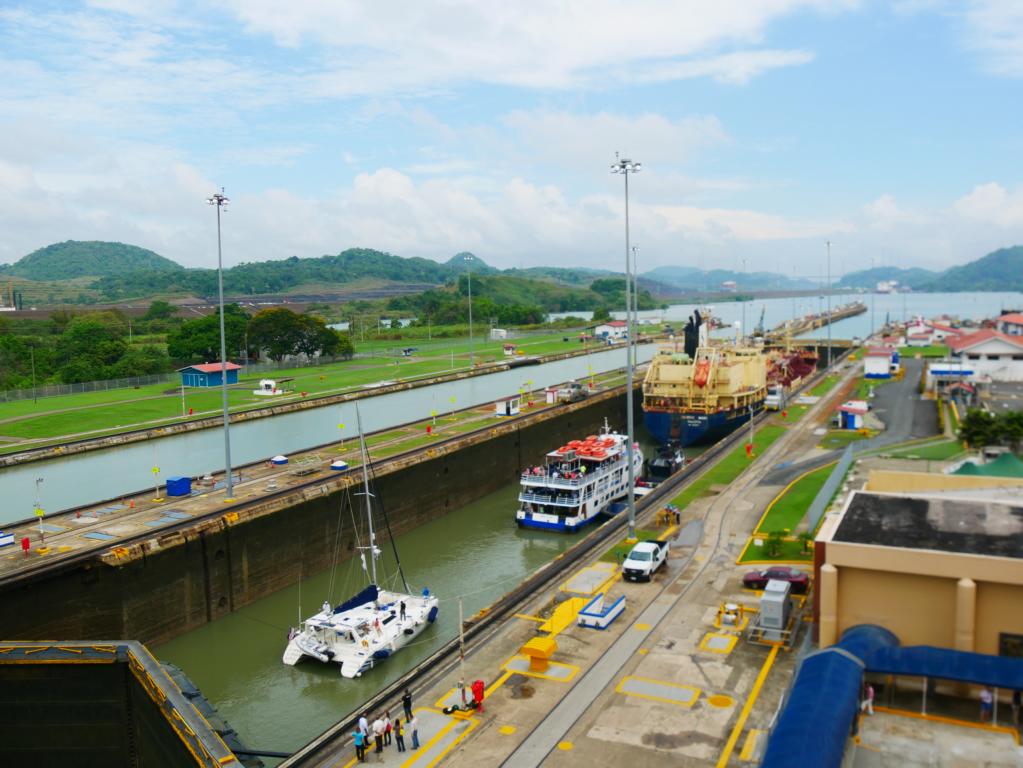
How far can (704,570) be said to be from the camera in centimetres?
2998

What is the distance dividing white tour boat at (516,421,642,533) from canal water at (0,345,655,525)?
19.9 metres

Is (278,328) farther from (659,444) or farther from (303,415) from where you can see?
(659,444)

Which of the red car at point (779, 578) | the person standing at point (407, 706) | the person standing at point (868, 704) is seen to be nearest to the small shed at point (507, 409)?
the red car at point (779, 578)

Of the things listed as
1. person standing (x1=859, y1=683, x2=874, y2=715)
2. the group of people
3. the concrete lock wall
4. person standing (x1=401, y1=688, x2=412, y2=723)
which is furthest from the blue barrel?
person standing (x1=859, y1=683, x2=874, y2=715)

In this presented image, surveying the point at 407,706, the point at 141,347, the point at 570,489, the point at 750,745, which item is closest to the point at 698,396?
the point at 570,489

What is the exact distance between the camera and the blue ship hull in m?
64.5

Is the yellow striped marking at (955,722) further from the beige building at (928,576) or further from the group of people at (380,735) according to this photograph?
the group of people at (380,735)

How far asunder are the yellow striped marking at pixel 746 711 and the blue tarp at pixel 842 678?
1.67 m

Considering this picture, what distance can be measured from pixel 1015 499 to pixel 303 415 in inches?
2288

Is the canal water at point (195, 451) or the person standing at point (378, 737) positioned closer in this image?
the person standing at point (378, 737)

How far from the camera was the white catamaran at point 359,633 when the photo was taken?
2691 cm

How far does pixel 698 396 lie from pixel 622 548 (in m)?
36.8

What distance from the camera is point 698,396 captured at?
6725 centimetres

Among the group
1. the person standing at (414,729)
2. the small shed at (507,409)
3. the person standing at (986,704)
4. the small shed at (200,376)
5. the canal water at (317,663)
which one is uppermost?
the small shed at (200,376)
